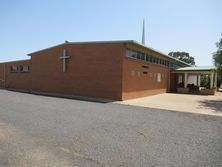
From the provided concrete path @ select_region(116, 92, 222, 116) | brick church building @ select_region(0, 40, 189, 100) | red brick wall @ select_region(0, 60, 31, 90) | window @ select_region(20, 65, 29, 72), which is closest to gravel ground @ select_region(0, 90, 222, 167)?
concrete path @ select_region(116, 92, 222, 116)

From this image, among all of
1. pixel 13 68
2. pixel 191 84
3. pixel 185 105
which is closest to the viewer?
pixel 185 105

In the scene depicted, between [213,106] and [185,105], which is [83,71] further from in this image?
[213,106]

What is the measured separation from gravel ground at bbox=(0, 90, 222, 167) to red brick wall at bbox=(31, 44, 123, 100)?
8.14 m

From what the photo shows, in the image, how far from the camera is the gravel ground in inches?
173

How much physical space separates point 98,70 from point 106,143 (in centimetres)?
1214

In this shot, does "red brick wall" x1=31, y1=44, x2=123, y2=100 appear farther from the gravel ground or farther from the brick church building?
the gravel ground

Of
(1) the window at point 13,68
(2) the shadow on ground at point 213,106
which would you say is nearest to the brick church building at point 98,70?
(1) the window at point 13,68

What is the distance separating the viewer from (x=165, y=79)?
26094mm

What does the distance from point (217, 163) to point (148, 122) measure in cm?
412

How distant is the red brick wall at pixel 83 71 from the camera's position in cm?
1639

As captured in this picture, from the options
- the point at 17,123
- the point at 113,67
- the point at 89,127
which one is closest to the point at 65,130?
the point at 89,127

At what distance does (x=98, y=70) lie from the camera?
17422 millimetres

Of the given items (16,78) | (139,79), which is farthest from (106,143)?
(16,78)

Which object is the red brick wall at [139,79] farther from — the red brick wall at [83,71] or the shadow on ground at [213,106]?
the shadow on ground at [213,106]
